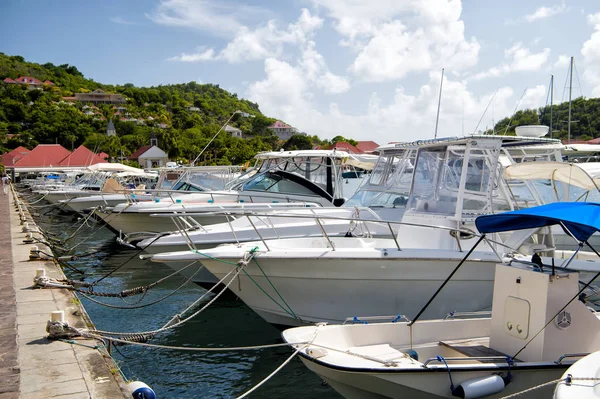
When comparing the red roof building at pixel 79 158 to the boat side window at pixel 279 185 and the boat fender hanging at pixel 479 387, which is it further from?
the boat fender hanging at pixel 479 387

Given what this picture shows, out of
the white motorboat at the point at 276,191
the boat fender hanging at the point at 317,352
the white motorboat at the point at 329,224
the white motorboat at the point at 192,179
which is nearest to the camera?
the boat fender hanging at the point at 317,352

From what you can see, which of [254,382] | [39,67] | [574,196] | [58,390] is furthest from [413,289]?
A: [39,67]

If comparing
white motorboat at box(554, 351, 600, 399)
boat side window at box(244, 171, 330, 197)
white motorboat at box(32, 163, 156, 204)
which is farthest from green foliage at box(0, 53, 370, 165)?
white motorboat at box(554, 351, 600, 399)

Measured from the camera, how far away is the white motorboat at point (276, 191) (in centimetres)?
1502

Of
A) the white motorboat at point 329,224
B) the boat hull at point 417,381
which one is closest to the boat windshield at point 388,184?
the white motorboat at point 329,224

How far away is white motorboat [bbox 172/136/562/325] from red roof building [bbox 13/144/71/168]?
6595 cm

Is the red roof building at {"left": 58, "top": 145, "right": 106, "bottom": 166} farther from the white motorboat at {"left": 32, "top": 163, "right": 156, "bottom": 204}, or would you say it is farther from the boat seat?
the boat seat

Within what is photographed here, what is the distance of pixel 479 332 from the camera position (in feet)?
21.8

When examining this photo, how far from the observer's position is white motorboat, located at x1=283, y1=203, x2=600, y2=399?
5152mm

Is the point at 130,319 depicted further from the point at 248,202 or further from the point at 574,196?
the point at 574,196

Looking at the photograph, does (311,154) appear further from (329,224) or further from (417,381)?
(417,381)

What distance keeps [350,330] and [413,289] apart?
85.2 inches

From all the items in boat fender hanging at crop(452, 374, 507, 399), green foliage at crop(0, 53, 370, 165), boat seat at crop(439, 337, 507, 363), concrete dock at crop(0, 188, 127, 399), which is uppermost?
green foliage at crop(0, 53, 370, 165)

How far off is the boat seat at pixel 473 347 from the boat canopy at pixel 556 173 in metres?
3.97
